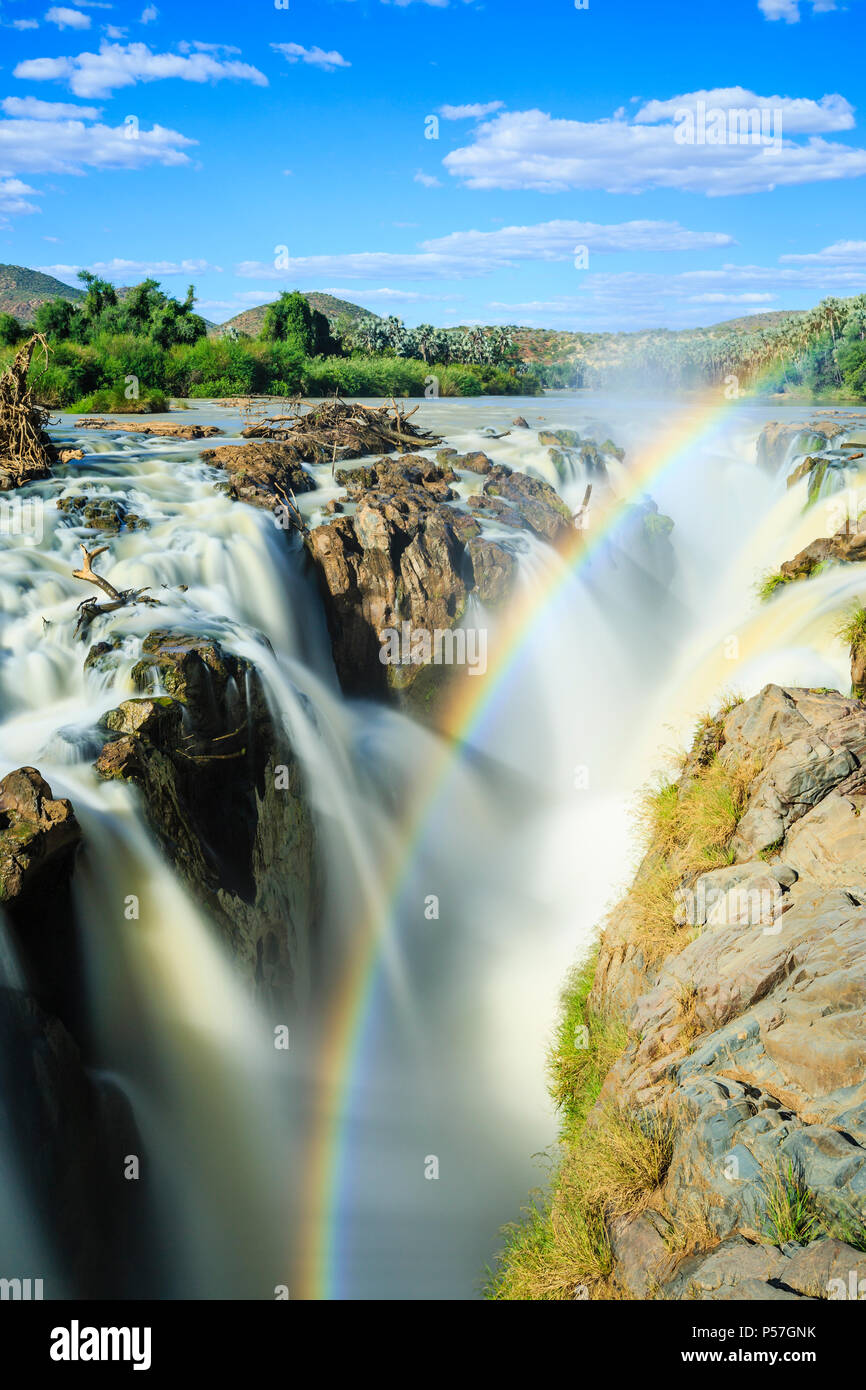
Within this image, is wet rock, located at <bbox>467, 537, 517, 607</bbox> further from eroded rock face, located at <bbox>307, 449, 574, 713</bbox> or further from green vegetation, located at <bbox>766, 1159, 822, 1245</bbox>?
green vegetation, located at <bbox>766, 1159, 822, 1245</bbox>

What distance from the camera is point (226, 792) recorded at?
10156 millimetres

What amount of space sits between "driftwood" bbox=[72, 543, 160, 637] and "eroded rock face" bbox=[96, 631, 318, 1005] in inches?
41.6

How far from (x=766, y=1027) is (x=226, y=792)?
6.29 m

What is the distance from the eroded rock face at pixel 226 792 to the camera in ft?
29.8

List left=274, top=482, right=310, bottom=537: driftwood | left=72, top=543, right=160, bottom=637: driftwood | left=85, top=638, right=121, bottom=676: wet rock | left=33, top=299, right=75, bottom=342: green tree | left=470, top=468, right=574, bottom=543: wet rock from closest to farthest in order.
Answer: left=85, top=638, right=121, bottom=676: wet rock, left=72, top=543, right=160, bottom=637: driftwood, left=274, top=482, right=310, bottom=537: driftwood, left=470, top=468, right=574, bottom=543: wet rock, left=33, top=299, right=75, bottom=342: green tree

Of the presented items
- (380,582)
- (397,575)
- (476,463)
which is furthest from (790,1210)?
(476,463)

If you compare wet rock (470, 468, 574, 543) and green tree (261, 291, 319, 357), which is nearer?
wet rock (470, 468, 574, 543)

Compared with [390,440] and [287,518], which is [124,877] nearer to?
[287,518]

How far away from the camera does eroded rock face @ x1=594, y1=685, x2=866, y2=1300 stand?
4.80m

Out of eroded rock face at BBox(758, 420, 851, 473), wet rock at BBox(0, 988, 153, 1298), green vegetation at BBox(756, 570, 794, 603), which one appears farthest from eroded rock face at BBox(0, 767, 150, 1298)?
eroded rock face at BBox(758, 420, 851, 473)

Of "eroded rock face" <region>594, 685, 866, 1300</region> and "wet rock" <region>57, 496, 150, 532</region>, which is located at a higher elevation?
"wet rock" <region>57, 496, 150, 532</region>

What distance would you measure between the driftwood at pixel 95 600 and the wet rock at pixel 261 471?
3888 millimetres

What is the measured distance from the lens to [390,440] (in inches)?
857

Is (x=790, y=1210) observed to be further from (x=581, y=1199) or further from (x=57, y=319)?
(x=57, y=319)
